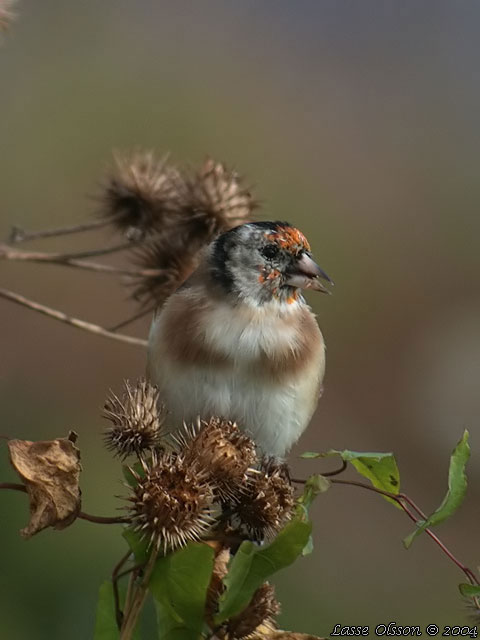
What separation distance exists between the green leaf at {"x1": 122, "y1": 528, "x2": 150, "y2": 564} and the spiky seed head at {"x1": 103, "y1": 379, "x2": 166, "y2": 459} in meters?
0.22


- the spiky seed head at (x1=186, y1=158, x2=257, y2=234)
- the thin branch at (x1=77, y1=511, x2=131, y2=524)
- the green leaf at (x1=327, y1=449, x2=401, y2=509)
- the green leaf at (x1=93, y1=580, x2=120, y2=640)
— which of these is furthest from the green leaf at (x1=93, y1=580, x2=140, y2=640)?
the spiky seed head at (x1=186, y1=158, x2=257, y2=234)

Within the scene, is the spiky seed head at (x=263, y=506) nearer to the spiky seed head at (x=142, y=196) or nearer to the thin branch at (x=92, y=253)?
the thin branch at (x=92, y=253)

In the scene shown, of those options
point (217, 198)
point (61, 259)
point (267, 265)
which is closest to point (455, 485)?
point (267, 265)

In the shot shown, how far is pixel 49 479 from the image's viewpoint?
1816mm

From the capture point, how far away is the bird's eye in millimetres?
2732

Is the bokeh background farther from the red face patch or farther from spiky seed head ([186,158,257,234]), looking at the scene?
the red face patch

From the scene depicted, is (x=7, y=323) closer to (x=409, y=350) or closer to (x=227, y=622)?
(x=409, y=350)

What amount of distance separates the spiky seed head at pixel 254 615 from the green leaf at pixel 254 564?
62 millimetres

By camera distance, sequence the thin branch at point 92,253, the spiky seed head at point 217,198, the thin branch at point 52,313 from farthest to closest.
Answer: the spiky seed head at point 217,198, the thin branch at point 92,253, the thin branch at point 52,313

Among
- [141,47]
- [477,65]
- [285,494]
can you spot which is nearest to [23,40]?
[141,47]

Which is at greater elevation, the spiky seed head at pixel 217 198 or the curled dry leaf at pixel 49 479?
the spiky seed head at pixel 217 198

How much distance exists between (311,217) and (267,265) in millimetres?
5720

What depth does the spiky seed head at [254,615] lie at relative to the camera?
1877mm

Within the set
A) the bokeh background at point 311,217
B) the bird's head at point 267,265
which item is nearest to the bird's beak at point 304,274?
the bird's head at point 267,265
